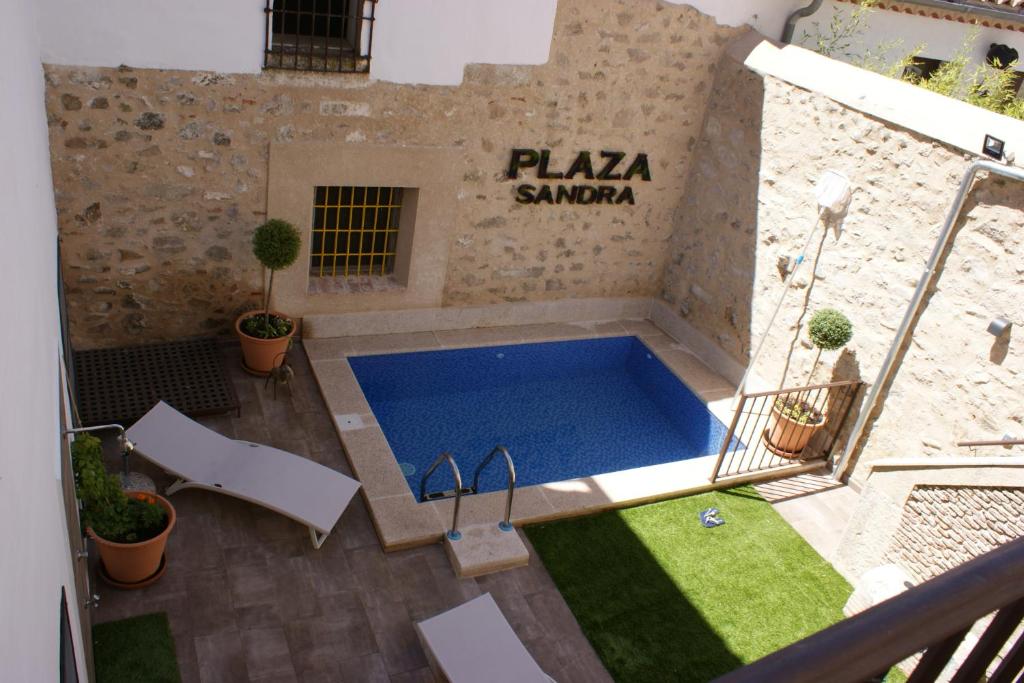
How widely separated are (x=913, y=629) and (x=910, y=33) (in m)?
12.4

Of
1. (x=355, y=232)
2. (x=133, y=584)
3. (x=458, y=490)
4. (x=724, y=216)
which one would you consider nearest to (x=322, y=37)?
(x=355, y=232)

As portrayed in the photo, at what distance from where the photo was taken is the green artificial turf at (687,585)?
6.91 meters

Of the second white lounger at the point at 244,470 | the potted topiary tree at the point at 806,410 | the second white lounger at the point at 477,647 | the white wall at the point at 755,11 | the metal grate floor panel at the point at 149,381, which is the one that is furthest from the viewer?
the white wall at the point at 755,11

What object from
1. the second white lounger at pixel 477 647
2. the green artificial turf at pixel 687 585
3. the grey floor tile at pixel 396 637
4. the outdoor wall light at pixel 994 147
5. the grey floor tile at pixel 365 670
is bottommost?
the grey floor tile at pixel 365 670

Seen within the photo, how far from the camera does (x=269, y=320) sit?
31.3 ft

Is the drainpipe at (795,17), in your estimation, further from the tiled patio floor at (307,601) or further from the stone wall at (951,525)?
the tiled patio floor at (307,601)

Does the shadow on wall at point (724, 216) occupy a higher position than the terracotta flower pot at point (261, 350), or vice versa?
the shadow on wall at point (724, 216)

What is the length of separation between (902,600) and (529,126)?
9.37m

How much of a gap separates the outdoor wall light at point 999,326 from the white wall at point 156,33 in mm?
7339

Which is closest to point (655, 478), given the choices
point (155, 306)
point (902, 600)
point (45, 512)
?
point (155, 306)

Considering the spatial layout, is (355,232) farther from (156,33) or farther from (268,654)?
(268,654)

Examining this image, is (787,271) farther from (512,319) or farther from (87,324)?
(87,324)

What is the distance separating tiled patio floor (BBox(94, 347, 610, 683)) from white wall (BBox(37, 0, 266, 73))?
12.2ft

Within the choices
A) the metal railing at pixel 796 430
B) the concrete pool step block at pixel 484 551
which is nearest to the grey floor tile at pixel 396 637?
the concrete pool step block at pixel 484 551
